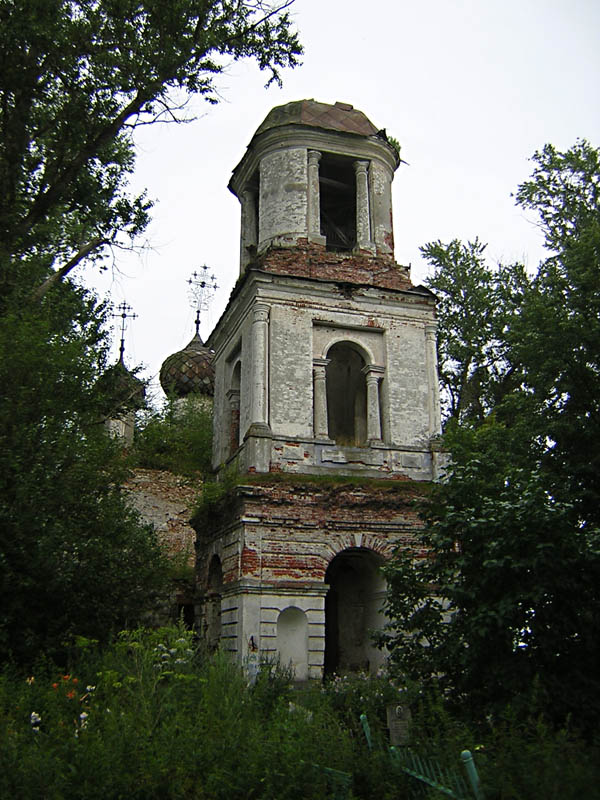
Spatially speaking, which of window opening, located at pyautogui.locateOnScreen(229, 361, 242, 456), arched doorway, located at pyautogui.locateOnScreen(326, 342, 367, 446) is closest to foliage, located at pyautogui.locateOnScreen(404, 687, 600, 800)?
arched doorway, located at pyautogui.locateOnScreen(326, 342, 367, 446)

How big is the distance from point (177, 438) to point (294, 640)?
13.6m

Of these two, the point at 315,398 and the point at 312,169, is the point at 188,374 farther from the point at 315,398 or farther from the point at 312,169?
the point at 315,398

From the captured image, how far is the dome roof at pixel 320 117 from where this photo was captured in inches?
586

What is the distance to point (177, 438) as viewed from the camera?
24047 mm

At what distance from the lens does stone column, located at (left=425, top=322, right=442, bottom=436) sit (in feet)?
44.1

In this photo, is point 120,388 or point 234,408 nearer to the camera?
point 120,388

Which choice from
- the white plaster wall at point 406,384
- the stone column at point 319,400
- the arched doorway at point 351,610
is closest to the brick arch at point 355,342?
the white plaster wall at point 406,384

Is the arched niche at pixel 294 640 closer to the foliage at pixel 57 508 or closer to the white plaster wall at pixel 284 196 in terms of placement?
the foliage at pixel 57 508

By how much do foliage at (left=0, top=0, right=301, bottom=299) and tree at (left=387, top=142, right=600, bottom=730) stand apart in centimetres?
574

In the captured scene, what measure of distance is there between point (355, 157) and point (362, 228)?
1539mm

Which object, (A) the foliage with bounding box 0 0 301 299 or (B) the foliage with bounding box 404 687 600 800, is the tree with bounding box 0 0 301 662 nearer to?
(A) the foliage with bounding box 0 0 301 299

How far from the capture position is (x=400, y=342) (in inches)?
545

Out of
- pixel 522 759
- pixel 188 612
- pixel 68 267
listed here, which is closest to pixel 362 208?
pixel 68 267

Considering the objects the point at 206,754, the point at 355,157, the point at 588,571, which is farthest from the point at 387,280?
the point at 206,754
